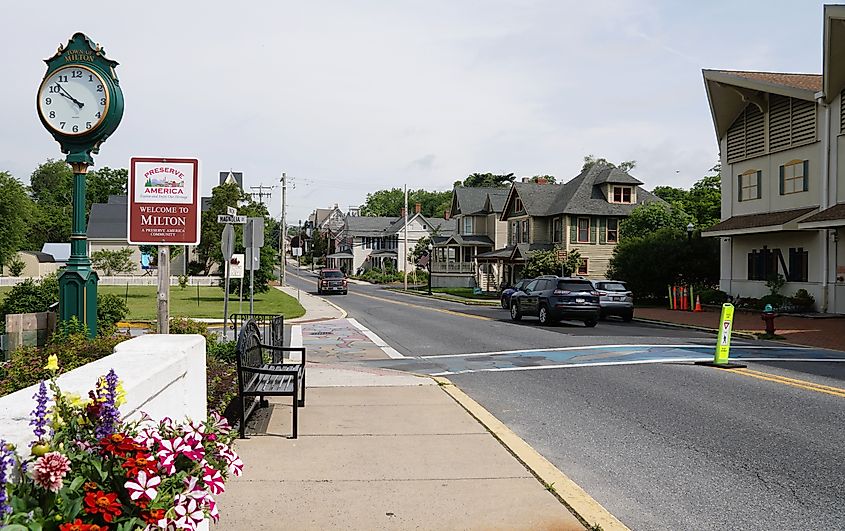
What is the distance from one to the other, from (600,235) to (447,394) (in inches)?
1806

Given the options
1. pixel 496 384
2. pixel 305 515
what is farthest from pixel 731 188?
pixel 305 515

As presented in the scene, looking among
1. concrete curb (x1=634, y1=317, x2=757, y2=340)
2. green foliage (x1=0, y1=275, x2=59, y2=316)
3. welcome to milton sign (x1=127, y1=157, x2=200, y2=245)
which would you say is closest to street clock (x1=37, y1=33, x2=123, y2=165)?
welcome to milton sign (x1=127, y1=157, x2=200, y2=245)

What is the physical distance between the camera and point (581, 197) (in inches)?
2178

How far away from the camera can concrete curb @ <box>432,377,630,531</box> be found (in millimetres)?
5613

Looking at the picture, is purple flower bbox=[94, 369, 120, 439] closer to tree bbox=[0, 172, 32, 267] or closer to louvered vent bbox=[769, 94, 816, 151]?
louvered vent bbox=[769, 94, 816, 151]

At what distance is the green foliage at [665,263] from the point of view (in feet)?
128

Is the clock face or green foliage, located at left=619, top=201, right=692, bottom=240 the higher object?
green foliage, located at left=619, top=201, right=692, bottom=240

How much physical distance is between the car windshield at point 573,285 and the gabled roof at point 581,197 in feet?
91.9

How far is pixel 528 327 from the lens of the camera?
2547cm

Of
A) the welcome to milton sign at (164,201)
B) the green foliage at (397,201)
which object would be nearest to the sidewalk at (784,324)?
the welcome to milton sign at (164,201)

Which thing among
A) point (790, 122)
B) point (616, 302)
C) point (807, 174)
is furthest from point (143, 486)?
point (790, 122)

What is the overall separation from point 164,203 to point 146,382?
6.80 metres

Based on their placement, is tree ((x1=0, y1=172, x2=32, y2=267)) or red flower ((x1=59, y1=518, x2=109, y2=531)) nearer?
red flower ((x1=59, y1=518, x2=109, y2=531))

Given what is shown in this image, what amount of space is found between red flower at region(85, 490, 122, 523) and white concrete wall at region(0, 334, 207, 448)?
35 cm
